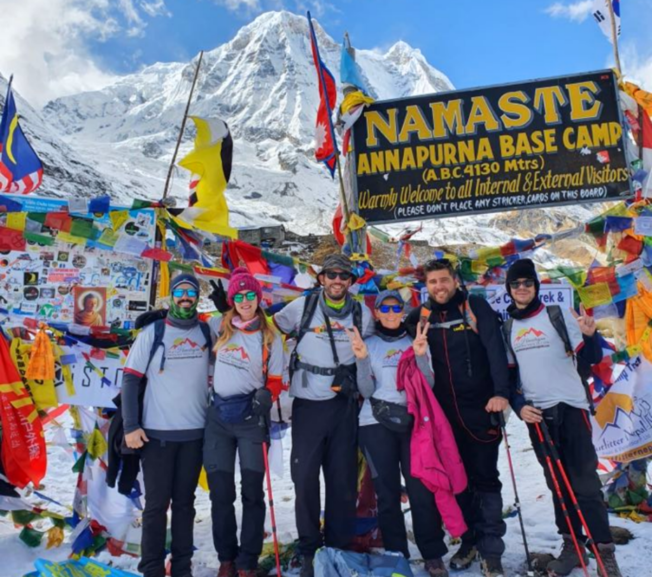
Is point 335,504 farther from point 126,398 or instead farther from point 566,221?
point 566,221

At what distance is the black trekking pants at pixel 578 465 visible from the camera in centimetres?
364

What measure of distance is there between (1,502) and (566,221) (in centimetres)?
9378

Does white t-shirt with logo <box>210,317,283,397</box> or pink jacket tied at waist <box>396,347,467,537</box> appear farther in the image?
white t-shirt with logo <box>210,317,283,397</box>

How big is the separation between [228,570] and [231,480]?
62 centimetres

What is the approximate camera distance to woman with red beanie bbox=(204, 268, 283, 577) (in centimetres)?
363

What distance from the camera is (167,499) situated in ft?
12.0

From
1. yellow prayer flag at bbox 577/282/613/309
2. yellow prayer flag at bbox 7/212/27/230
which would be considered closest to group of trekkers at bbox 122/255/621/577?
yellow prayer flag at bbox 577/282/613/309

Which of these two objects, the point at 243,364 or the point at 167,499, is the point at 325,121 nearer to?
the point at 243,364

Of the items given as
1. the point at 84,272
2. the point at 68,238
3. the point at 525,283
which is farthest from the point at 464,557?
the point at 68,238

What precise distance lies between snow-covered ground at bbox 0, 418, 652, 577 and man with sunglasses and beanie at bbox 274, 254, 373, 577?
76 cm

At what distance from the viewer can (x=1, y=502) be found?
4387 millimetres

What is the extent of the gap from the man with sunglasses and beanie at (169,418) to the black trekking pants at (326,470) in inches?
29.8

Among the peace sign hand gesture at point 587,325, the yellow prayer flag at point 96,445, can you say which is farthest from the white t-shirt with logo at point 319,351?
the yellow prayer flag at point 96,445

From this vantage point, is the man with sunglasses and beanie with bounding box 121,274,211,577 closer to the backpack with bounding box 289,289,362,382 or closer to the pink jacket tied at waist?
the backpack with bounding box 289,289,362,382
